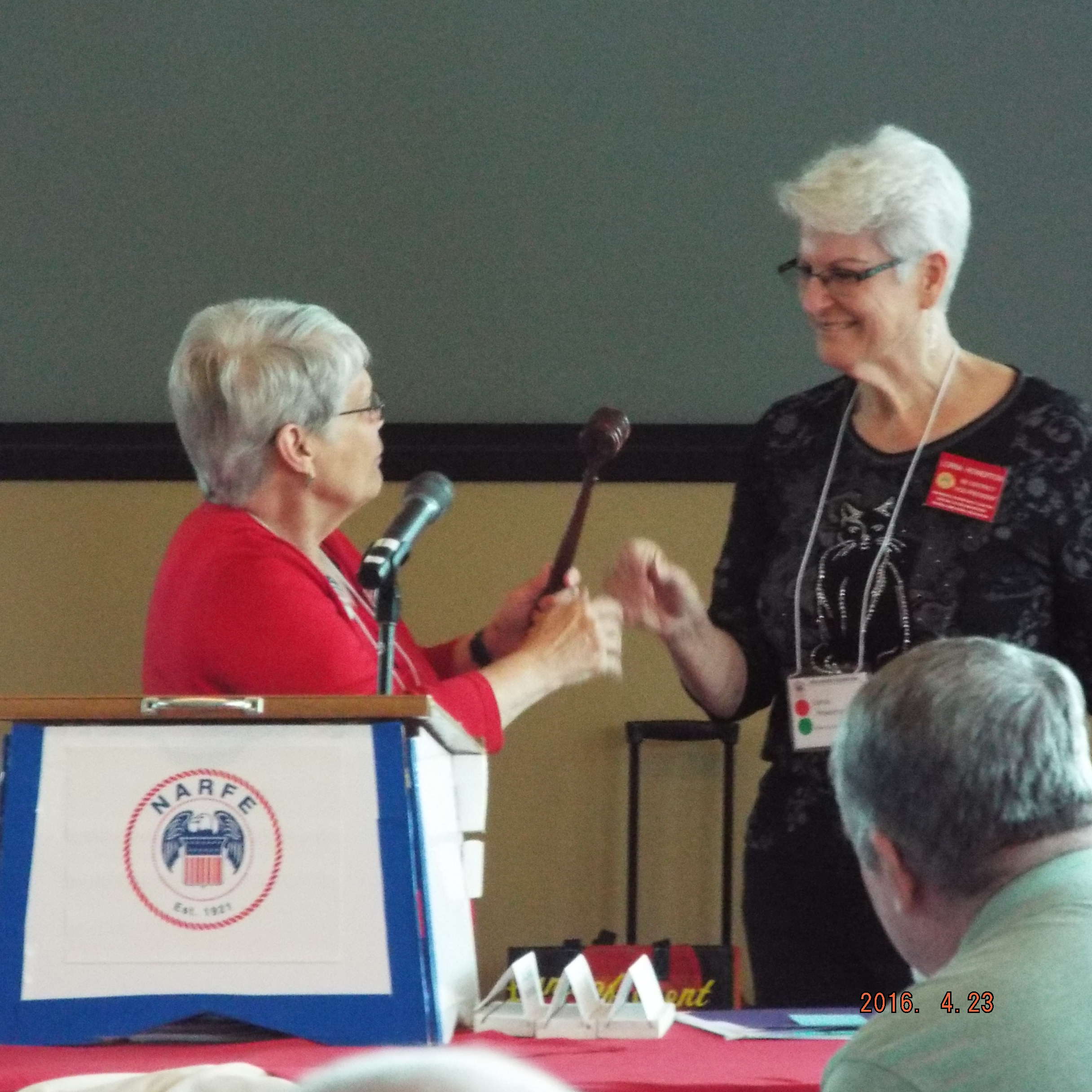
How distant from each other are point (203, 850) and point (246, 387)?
2.53 ft

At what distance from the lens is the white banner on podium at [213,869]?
162 cm

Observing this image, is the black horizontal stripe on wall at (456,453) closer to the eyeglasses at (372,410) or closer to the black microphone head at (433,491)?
the eyeglasses at (372,410)

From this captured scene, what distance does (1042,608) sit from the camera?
2.21m

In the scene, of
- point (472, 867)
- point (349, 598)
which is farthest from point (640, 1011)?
point (349, 598)

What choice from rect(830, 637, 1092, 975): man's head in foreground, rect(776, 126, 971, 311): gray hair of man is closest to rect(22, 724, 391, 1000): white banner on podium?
rect(830, 637, 1092, 975): man's head in foreground

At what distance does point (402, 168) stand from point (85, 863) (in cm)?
286

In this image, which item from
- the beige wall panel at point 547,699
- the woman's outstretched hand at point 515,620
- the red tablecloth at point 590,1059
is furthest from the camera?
the beige wall panel at point 547,699

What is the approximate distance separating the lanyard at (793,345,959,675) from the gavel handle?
312mm

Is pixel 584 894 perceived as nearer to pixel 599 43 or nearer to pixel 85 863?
pixel 599 43

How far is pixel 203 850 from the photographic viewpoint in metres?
1.64

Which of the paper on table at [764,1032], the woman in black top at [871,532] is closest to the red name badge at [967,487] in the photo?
the woman in black top at [871,532]

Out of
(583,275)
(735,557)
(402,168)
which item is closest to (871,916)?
(735,557)

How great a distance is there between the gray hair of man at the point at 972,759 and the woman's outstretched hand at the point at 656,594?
1059mm

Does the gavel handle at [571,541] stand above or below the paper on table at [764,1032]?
above
